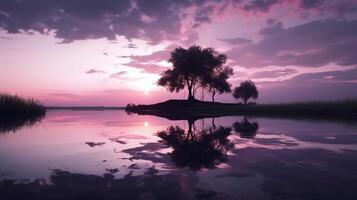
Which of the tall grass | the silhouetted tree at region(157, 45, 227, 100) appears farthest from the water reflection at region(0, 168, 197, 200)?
the silhouetted tree at region(157, 45, 227, 100)

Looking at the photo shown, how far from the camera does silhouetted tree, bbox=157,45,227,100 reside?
59094 millimetres

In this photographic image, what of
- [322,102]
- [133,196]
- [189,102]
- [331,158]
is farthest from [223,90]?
[133,196]

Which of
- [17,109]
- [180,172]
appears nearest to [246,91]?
[17,109]

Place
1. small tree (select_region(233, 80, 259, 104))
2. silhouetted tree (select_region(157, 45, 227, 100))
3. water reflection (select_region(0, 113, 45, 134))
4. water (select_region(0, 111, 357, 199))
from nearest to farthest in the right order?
water (select_region(0, 111, 357, 199))
water reflection (select_region(0, 113, 45, 134))
silhouetted tree (select_region(157, 45, 227, 100))
small tree (select_region(233, 80, 259, 104))

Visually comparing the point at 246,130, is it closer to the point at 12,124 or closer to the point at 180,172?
the point at 180,172

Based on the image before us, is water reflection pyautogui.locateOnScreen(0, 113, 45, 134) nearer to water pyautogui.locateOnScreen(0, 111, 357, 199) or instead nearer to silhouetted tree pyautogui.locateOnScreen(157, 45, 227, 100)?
water pyautogui.locateOnScreen(0, 111, 357, 199)

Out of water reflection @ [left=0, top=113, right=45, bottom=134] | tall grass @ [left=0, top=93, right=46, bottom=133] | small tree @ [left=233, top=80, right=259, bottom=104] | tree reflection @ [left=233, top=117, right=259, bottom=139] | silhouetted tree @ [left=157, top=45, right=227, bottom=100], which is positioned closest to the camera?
tree reflection @ [left=233, top=117, right=259, bottom=139]

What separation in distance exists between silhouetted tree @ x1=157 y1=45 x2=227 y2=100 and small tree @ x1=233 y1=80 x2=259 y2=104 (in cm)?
3466

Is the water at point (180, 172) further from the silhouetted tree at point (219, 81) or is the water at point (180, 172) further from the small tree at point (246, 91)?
the small tree at point (246, 91)

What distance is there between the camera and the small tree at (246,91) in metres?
95.6

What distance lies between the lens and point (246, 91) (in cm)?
9538

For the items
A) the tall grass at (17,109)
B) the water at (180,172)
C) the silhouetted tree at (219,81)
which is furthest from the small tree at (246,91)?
the water at (180,172)

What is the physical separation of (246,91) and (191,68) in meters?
41.8

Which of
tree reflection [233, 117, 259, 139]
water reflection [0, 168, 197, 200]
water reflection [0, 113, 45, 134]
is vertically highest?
water reflection [0, 113, 45, 134]
